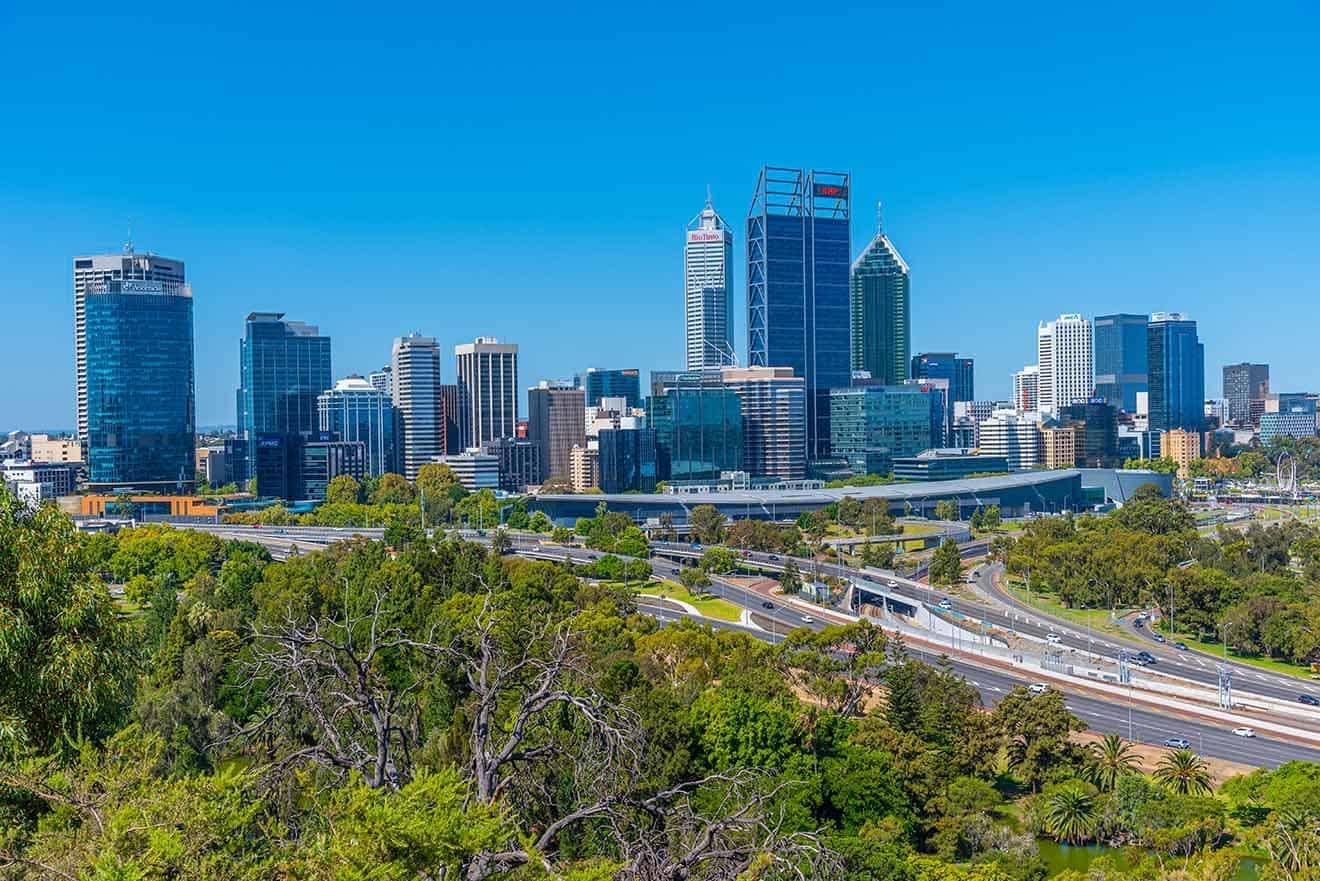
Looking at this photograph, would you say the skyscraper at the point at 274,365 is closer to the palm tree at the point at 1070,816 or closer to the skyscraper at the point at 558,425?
the skyscraper at the point at 558,425

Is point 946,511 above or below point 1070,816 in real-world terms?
above

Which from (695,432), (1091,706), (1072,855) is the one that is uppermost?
(695,432)

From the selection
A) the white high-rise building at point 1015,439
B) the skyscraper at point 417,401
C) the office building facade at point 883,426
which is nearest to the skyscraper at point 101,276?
the skyscraper at point 417,401

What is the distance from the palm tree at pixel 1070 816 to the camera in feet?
85.1

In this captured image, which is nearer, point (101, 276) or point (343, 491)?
point (343, 491)

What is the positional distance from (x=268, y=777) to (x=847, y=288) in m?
148

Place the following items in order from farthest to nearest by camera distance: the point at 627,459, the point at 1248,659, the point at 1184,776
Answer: the point at 627,459 < the point at 1248,659 < the point at 1184,776

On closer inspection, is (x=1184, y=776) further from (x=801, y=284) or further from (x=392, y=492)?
(x=801, y=284)

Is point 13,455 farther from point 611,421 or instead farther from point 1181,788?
point 1181,788

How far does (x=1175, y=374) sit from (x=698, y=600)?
148 m

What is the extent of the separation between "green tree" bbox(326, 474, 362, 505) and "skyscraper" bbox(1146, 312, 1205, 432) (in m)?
122

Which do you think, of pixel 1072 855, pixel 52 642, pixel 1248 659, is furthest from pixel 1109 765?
pixel 52 642

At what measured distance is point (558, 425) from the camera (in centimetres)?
13625

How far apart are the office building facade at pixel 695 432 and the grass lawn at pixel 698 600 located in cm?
5548
